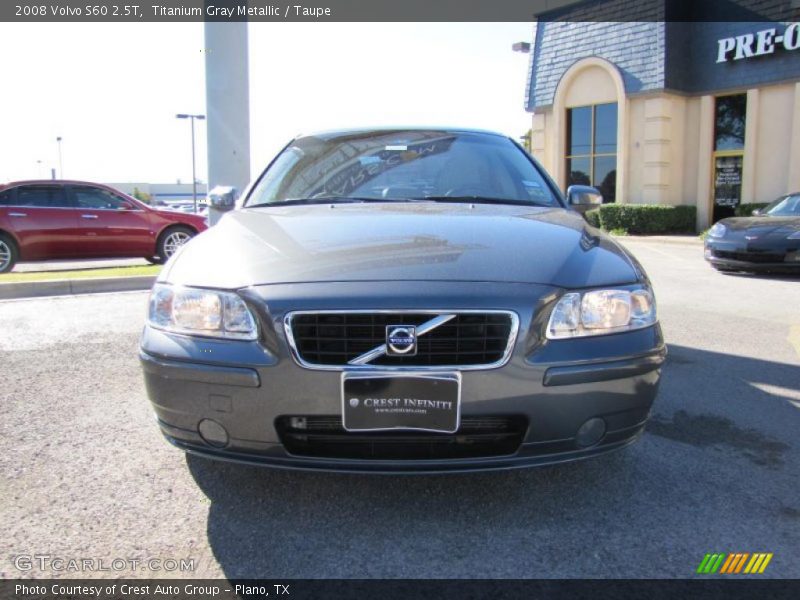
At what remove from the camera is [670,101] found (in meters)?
18.2

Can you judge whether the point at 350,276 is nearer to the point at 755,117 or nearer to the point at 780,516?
the point at 780,516

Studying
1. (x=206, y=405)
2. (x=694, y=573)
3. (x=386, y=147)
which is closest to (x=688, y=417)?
(x=694, y=573)

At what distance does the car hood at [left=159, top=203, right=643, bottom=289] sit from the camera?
7.18 feet

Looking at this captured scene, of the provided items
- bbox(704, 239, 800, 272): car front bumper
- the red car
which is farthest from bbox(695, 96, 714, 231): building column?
the red car

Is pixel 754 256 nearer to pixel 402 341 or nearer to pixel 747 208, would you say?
pixel 402 341

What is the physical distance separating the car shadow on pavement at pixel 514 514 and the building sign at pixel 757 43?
648 inches

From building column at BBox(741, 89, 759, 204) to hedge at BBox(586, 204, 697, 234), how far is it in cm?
162

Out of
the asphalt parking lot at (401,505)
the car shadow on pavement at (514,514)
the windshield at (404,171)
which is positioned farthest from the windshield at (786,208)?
the car shadow on pavement at (514,514)

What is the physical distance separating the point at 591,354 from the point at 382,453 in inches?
29.7

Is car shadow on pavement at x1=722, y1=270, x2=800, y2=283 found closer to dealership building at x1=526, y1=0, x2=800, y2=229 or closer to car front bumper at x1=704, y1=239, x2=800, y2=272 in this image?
car front bumper at x1=704, y1=239, x2=800, y2=272

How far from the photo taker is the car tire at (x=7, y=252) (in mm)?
9383

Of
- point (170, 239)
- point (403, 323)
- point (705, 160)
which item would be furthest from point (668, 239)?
point (403, 323)

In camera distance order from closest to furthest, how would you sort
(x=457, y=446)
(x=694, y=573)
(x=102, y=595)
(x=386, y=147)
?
(x=102, y=595) < (x=694, y=573) < (x=457, y=446) < (x=386, y=147)

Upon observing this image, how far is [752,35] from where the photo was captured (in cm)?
1652
